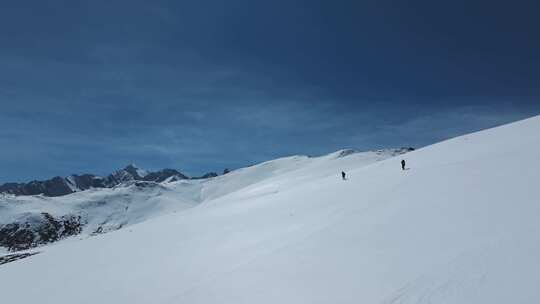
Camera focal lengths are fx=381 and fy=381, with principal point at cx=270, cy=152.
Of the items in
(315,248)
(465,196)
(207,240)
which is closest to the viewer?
(315,248)

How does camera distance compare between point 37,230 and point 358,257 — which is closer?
point 358,257

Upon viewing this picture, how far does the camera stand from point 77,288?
1148 cm

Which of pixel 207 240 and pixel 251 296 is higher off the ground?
pixel 207 240

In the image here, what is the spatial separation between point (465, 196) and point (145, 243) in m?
13.9

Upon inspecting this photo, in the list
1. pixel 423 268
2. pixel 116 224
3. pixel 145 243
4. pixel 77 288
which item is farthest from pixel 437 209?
pixel 116 224

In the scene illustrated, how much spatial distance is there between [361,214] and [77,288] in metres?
9.46

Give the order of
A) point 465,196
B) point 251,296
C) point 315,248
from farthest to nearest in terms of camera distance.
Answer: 1. point 465,196
2. point 315,248
3. point 251,296

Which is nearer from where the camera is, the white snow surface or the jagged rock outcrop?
the white snow surface

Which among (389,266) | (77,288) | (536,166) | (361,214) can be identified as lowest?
(77,288)

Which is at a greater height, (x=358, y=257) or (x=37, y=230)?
(x=37, y=230)

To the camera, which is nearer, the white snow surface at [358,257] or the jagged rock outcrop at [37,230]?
the white snow surface at [358,257]

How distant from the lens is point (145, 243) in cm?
1823

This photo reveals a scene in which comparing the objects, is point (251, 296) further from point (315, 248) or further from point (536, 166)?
point (536, 166)

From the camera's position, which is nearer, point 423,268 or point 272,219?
point 423,268
